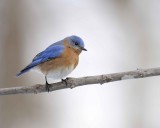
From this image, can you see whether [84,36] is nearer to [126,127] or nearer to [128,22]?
[128,22]

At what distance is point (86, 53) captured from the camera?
25.8 ft

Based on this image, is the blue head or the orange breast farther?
the blue head

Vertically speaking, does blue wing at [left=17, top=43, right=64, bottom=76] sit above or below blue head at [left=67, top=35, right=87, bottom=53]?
below

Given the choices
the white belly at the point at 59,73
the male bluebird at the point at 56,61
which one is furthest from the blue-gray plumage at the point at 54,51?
the white belly at the point at 59,73

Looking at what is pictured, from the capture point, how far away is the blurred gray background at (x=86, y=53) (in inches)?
253

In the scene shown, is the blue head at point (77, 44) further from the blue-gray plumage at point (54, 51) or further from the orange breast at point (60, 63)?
the orange breast at point (60, 63)

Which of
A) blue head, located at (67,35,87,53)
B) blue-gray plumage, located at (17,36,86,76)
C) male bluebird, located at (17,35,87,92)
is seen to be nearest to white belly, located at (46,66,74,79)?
male bluebird, located at (17,35,87,92)

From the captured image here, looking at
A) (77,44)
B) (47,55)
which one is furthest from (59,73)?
(77,44)

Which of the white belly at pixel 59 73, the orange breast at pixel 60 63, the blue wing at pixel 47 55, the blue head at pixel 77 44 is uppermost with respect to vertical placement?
the blue head at pixel 77 44

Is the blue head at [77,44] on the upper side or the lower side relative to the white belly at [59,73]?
upper

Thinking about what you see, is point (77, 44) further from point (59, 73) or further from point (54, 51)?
point (59, 73)

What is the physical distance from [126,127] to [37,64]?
346cm

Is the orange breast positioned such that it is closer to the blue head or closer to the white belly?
the white belly

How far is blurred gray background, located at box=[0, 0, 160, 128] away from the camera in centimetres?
642
